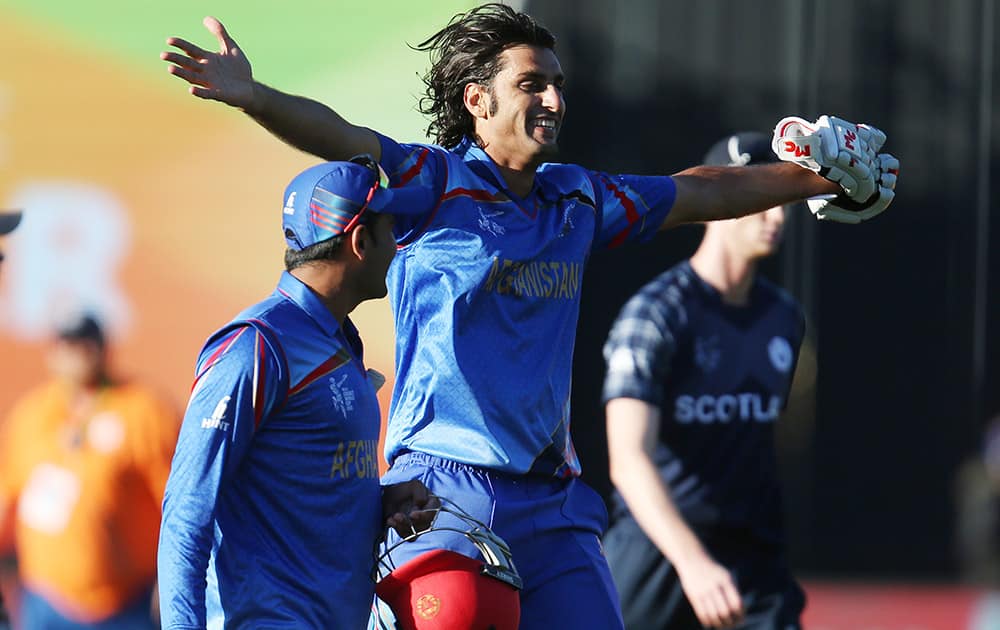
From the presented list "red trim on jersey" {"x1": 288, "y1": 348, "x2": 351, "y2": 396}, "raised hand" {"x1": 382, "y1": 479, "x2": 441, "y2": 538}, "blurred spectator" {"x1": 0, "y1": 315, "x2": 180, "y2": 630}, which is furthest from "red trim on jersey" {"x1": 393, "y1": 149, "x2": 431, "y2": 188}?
"blurred spectator" {"x1": 0, "y1": 315, "x2": 180, "y2": 630}

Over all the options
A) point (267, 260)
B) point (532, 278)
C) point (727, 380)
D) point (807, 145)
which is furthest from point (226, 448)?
point (267, 260)

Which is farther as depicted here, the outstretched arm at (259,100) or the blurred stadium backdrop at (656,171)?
the blurred stadium backdrop at (656,171)

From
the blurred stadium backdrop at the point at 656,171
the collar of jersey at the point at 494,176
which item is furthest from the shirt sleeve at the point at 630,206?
the blurred stadium backdrop at the point at 656,171

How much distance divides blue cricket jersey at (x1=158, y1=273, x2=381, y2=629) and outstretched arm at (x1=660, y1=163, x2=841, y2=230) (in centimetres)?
130

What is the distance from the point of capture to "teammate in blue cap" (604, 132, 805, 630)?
17.5ft

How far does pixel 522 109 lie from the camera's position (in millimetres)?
3961

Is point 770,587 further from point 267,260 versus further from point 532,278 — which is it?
point 267,260

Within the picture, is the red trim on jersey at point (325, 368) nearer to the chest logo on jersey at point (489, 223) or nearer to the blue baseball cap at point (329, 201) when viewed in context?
the blue baseball cap at point (329, 201)

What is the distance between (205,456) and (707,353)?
2811mm

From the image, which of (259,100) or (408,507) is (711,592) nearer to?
(408,507)

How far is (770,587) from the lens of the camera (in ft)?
17.6

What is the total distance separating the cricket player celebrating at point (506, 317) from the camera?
12.4 ft

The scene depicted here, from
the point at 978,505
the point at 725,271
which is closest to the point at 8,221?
the point at 725,271

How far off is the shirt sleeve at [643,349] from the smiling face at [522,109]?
1440 mm
